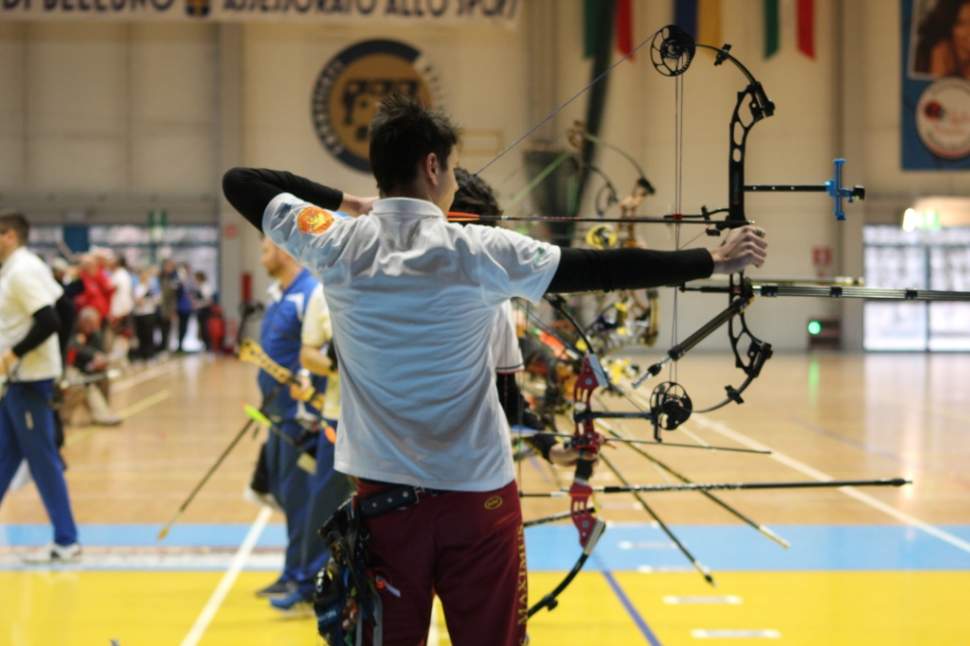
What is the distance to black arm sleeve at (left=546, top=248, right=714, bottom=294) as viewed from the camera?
2.13m

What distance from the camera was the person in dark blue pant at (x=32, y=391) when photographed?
5.53m

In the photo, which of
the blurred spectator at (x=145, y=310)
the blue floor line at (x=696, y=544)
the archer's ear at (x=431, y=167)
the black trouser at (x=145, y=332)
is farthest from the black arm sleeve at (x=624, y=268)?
the black trouser at (x=145, y=332)

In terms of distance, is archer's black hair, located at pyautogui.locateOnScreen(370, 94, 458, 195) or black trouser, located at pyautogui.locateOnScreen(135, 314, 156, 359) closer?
archer's black hair, located at pyautogui.locateOnScreen(370, 94, 458, 195)

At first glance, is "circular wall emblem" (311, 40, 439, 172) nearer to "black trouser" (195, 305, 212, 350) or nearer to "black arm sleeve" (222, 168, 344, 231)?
"black trouser" (195, 305, 212, 350)

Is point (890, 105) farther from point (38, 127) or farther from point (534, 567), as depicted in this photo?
point (534, 567)

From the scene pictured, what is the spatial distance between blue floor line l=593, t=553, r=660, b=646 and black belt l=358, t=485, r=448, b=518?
247 cm

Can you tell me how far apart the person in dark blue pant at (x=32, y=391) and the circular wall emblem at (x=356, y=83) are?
1396 centimetres

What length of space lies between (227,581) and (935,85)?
17389 mm

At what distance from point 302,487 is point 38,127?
16.4m

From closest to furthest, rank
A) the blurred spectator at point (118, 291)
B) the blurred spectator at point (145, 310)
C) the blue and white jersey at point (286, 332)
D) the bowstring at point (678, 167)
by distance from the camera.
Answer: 1. the bowstring at point (678, 167)
2. the blue and white jersey at point (286, 332)
3. the blurred spectator at point (118, 291)
4. the blurred spectator at point (145, 310)

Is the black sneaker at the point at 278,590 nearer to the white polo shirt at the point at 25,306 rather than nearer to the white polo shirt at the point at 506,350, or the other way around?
the white polo shirt at the point at 25,306

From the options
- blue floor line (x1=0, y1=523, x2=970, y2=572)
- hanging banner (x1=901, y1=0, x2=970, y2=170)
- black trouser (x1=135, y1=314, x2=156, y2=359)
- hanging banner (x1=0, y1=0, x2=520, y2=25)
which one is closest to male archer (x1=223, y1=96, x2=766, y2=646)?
blue floor line (x1=0, y1=523, x2=970, y2=572)

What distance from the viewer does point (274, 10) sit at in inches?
694

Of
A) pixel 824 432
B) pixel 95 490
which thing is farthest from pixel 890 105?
pixel 95 490
